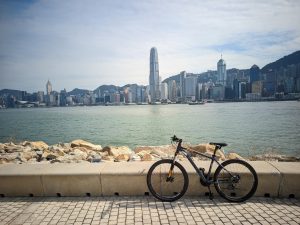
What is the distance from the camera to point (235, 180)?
539cm

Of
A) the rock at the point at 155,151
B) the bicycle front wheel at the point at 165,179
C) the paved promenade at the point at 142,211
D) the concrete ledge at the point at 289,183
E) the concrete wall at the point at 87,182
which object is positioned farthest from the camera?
the rock at the point at 155,151

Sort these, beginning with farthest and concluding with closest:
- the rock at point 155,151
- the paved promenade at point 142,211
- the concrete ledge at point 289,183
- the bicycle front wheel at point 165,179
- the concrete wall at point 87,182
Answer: the rock at point 155,151
the concrete wall at point 87,182
the bicycle front wheel at point 165,179
the concrete ledge at point 289,183
the paved promenade at point 142,211

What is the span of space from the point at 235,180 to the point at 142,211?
2.05m

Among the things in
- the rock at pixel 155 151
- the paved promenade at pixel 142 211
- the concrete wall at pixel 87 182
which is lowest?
the rock at pixel 155 151

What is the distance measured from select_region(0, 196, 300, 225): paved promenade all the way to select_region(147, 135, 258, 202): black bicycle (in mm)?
196

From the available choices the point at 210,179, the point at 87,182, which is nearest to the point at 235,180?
the point at 210,179

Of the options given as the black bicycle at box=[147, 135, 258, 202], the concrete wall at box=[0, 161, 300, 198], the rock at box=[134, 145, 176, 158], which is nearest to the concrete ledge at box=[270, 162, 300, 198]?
the concrete wall at box=[0, 161, 300, 198]

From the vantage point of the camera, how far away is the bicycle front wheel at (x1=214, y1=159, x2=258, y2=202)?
212 inches

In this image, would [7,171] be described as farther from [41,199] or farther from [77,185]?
[77,185]

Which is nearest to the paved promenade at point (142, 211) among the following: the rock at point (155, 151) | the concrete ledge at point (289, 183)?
the concrete ledge at point (289, 183)

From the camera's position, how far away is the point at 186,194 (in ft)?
18.6

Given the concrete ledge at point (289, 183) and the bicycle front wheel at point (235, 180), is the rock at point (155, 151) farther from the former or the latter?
the concrete ledge at point (289, 183)

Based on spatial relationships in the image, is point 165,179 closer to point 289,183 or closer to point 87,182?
point 87,182

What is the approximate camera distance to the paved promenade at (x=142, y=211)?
4.61 metres
